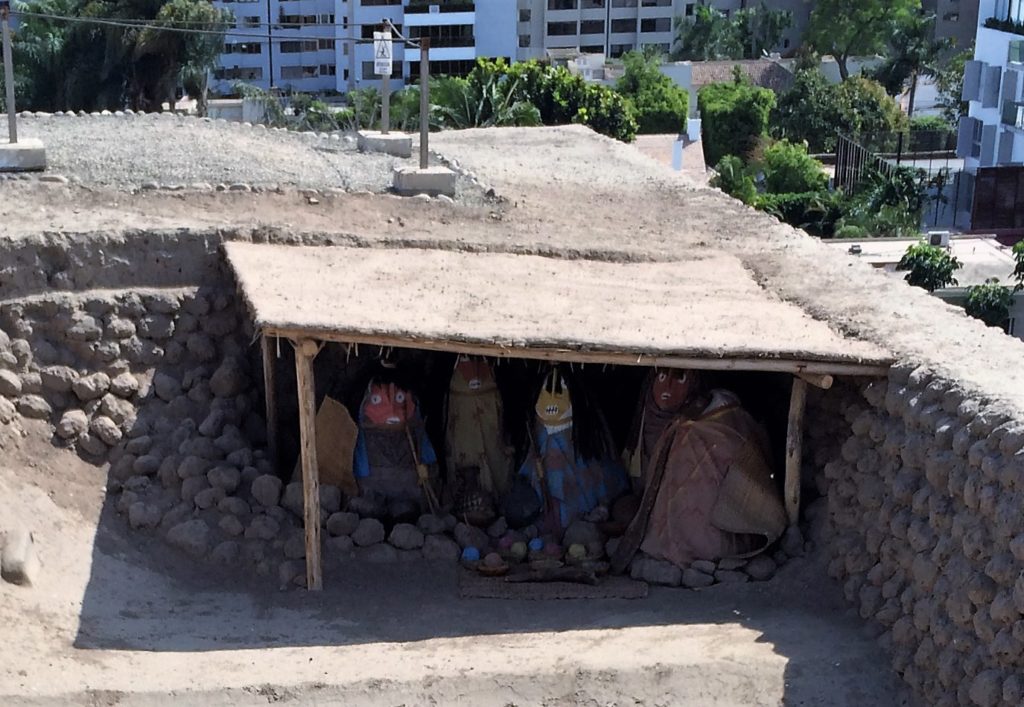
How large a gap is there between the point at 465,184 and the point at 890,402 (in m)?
7.08

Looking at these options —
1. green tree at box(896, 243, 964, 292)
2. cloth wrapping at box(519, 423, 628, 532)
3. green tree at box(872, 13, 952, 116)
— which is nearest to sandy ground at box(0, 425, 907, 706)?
cloth wrapping at box(519, 423, 628, 532)

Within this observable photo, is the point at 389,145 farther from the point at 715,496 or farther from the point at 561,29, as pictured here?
the point at 561,29

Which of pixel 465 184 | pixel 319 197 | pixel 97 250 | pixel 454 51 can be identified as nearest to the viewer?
pixel 97 250

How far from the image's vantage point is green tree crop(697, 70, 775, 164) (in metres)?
47.7

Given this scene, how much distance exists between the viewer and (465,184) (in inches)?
615

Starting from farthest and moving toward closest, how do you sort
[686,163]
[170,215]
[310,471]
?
[686,163]
[170,215]
[310,471]

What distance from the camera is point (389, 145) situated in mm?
17859

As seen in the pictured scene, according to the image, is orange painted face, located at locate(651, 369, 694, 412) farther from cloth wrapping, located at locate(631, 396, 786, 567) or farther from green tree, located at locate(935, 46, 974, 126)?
green tree, located at locate(935, 46, 974, 126)

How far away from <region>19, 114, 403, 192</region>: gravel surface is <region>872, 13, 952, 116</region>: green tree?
151ft

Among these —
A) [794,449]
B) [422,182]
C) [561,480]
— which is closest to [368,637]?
[561,480]

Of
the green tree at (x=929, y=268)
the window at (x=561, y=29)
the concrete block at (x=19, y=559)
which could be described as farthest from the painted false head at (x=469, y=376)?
the window at (x=561, y=29)

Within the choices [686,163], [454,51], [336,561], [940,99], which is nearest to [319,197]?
[336,561]

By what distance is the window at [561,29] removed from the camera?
6128cm

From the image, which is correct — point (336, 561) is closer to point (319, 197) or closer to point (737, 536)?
point (737, 536)
